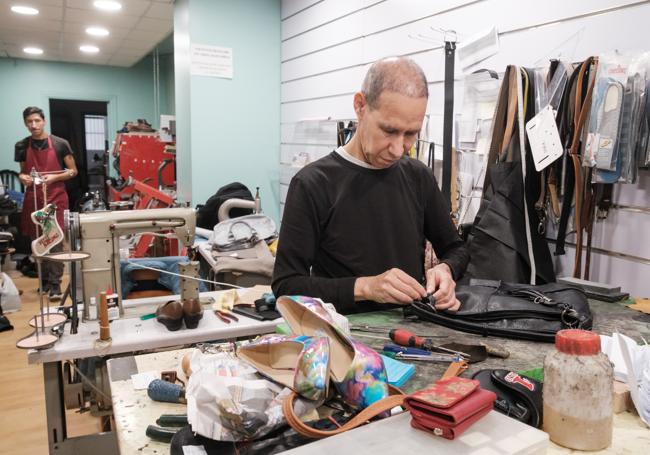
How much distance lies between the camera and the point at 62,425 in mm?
1553

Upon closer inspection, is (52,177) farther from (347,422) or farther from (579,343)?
(579,343)

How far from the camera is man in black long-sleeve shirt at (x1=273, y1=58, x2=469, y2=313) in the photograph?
150cm

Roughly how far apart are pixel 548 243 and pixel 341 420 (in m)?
1.67

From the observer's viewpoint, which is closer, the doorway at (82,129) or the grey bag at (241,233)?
the grey bag at (241,233)

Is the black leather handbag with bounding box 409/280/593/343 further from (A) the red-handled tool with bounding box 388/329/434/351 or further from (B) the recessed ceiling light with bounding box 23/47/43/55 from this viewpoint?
(B) the recessed ceiling light with bounding box 23/47/43/55

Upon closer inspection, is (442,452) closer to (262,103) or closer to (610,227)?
(610,227)

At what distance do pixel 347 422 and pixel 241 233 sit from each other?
2.49 meters

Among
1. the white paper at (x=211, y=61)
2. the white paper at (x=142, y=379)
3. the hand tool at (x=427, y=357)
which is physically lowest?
the white paper at (x=142, y=379)

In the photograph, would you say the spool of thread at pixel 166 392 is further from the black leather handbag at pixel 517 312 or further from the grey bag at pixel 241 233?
the grey bag at pixel 241 233

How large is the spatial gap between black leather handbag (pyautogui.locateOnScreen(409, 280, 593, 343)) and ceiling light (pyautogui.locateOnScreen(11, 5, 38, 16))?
236 inches

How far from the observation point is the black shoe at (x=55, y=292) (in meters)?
5.05

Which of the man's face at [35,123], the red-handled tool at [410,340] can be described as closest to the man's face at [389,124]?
the red-handled tool at [410,340]

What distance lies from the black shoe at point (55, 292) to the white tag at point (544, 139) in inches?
180

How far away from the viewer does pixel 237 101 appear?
4.73m
